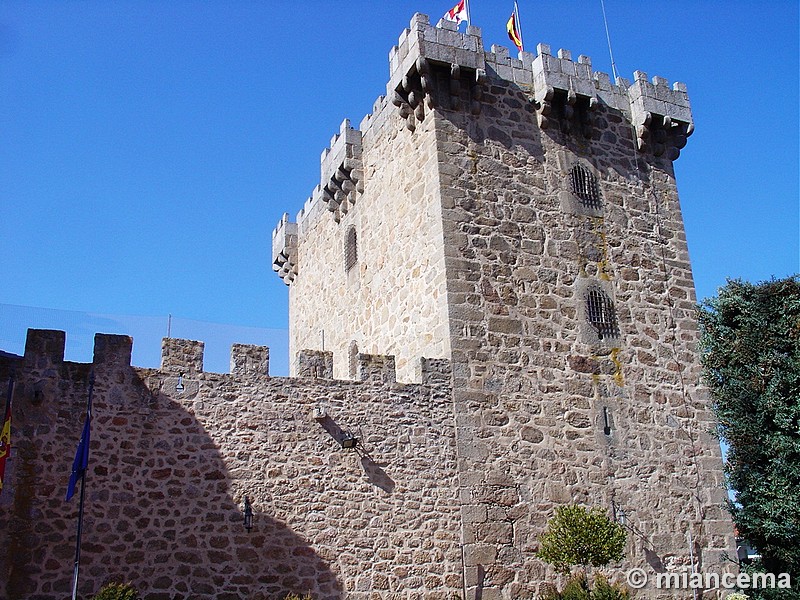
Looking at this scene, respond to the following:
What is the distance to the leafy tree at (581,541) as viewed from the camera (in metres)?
11.2

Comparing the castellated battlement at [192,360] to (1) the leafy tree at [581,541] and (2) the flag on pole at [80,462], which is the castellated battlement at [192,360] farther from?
(1) the leafy tree at [581,541]

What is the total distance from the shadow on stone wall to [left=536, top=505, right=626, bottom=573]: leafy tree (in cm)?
297

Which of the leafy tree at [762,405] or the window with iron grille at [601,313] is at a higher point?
the window with iron grille at [601,313]

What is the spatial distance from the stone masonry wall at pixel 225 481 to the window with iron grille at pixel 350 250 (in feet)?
15.7

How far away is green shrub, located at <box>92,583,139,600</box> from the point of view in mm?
9547

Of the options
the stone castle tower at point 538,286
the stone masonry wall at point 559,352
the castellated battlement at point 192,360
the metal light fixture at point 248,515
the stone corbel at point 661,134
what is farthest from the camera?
the stone corbel at point 661,134

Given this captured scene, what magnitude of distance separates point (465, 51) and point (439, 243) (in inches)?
134

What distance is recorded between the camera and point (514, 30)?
15.4 meters

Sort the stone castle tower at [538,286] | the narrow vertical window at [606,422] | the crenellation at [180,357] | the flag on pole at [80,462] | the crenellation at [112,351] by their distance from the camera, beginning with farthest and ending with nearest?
the narrow vertical window at [606,422], the stone castle tower at [538,286], the crenellation at [180,357], the crenellation at [112,351], the flag on pole at [80,462]

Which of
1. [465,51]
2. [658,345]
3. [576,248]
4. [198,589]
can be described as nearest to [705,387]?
[658,345]

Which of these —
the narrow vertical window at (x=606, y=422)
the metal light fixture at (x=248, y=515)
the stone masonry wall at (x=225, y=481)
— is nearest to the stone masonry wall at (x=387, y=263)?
the stone masonry wall at (x=225, y=481)

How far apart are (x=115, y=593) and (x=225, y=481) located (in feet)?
6.22

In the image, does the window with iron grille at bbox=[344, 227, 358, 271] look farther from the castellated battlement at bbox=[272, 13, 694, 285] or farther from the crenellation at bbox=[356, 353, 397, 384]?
the crenellation at bbox=[356, 353, 397, 384]

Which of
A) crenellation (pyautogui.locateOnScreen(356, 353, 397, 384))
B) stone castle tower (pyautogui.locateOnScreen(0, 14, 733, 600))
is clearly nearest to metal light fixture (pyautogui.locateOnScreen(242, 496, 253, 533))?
stone castle tower (pyautogui.locateOnScreen(0, 14, 733, 600))
